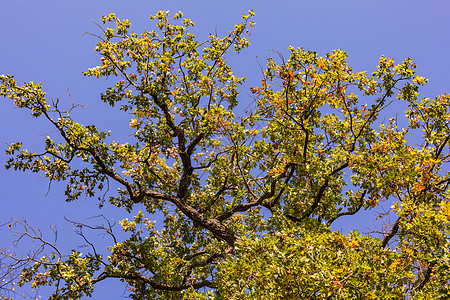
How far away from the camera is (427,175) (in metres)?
9.26

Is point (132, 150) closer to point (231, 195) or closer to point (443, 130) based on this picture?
point (231, 195)

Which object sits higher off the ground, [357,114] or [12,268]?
[357,114]

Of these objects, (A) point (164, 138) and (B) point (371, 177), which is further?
(A) point (164, 138)

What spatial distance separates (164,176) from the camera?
564 inches

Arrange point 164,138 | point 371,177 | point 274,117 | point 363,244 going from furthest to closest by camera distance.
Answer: point 164,138
point 274,117
point 371,177
point 363,244

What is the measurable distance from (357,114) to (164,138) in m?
6.87

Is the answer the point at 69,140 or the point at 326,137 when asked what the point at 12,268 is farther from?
the point at 326,137

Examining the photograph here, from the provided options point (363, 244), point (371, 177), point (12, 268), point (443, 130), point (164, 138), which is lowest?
point (363, 244)

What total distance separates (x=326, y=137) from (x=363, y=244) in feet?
19.1

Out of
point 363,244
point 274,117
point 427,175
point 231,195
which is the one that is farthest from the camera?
point 231,195

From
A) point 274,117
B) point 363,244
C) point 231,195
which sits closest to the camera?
point 363,244

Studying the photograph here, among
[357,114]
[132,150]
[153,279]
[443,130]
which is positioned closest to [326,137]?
[357,114]

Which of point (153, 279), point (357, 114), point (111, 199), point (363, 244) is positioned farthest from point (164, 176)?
point (363, 244)

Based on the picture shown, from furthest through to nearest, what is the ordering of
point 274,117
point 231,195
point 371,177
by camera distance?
1. point 231,195
2. point 274,117
3. point 371,177
